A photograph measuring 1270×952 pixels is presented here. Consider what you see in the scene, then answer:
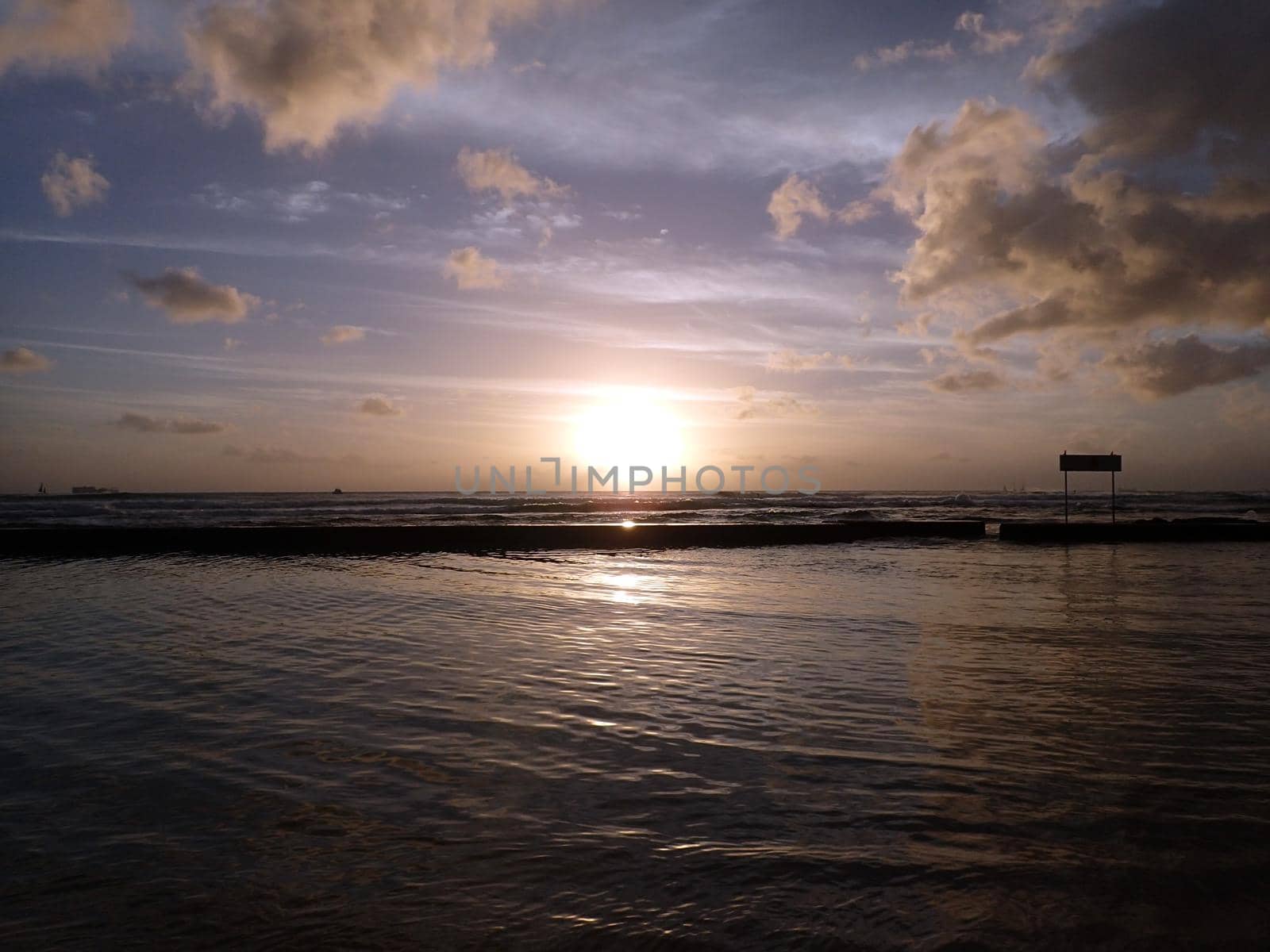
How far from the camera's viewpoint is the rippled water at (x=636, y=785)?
8.25 ft

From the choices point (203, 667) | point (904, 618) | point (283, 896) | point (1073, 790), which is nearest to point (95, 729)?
point (203, 667)

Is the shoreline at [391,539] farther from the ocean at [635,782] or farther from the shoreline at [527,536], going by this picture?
the ocean at [635,782]

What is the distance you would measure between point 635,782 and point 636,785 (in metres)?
0.03

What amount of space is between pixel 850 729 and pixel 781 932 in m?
2.18

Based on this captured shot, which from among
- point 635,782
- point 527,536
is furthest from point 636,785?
point 527,536

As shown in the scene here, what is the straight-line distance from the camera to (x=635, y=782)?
3.68m

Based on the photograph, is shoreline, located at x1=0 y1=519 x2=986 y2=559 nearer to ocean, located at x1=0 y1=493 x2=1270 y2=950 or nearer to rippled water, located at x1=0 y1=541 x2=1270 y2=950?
ocean, located at x1=0 y1=493 x2=1270 y2=950

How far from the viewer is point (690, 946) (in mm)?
2346

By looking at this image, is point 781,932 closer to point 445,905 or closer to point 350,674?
point 445,905

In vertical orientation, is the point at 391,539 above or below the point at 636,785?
above

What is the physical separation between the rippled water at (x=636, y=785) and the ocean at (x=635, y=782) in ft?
0.06

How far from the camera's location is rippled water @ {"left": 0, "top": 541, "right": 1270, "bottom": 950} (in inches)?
99.0

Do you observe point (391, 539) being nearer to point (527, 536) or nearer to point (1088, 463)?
point (527, 536)

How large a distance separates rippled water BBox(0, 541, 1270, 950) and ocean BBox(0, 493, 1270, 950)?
0.02 m
